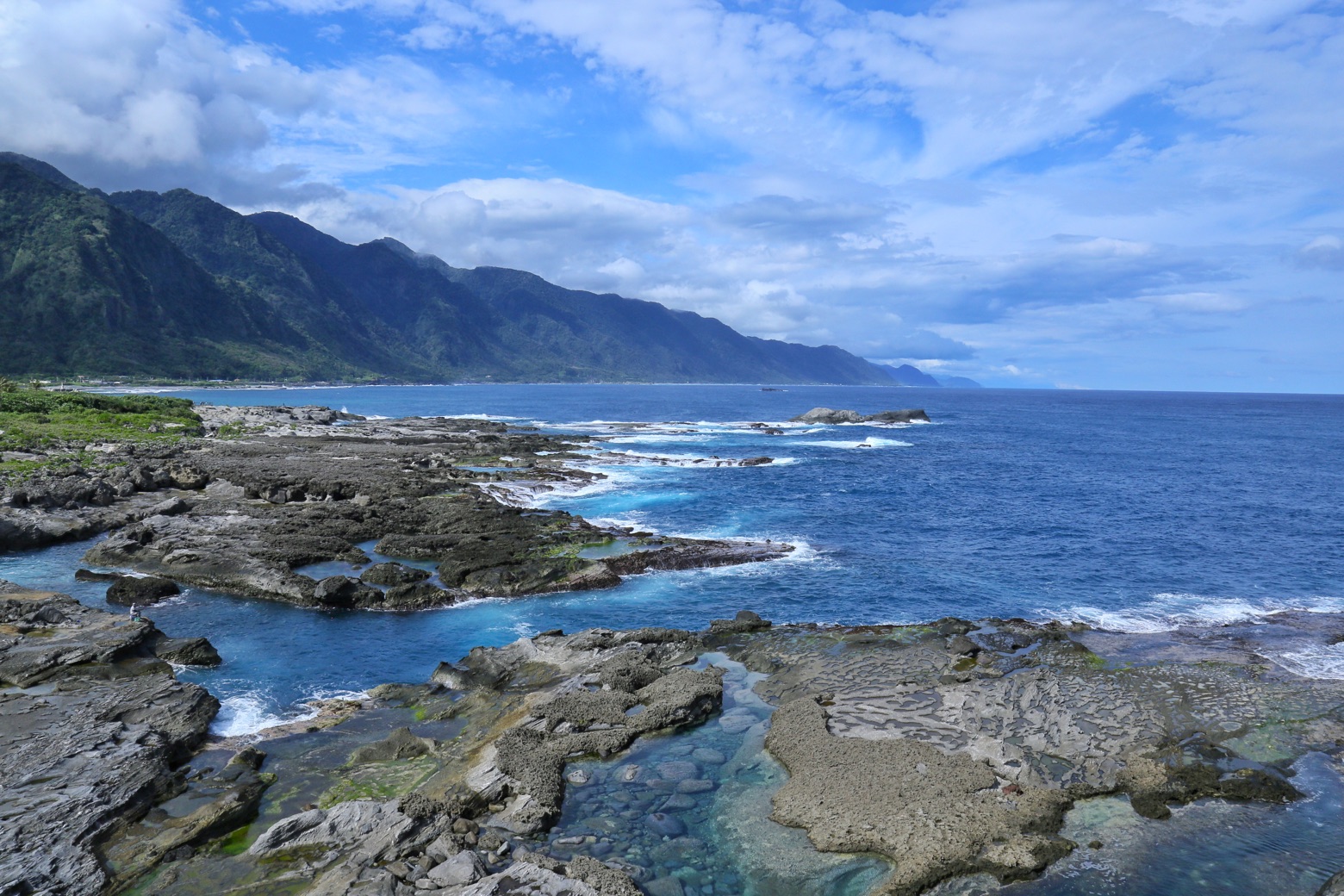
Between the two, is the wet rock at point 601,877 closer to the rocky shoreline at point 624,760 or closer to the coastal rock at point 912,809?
the rocky shoreline at point 624,760

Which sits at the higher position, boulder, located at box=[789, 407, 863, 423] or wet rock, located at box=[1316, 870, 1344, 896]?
boulder, located at box=[789, 407, 863, 423]

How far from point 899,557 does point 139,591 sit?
128 feet

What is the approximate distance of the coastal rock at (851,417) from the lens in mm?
143500

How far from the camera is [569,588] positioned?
36.3 metres

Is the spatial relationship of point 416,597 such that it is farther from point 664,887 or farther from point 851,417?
point 851,417

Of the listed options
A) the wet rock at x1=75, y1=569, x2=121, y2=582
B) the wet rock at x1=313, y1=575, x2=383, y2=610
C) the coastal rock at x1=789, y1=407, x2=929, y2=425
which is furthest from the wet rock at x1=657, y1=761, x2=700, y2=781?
the coastal rock at x1=789, y1=407, x2=929, y2=425

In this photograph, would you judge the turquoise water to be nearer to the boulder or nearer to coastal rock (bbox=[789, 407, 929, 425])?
the boulder

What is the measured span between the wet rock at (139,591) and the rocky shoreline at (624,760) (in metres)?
3.95

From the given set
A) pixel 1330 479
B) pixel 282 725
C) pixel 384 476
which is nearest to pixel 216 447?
pixel 384 476

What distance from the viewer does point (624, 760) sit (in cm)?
1955

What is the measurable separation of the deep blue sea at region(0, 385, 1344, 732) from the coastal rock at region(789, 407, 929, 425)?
43.9m

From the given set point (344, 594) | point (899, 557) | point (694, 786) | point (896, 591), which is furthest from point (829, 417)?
point (694, 786)

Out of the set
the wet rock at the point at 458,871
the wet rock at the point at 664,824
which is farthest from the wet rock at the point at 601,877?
the wet rock at the point at 664,824

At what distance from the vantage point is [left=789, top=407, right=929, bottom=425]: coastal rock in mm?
143500
